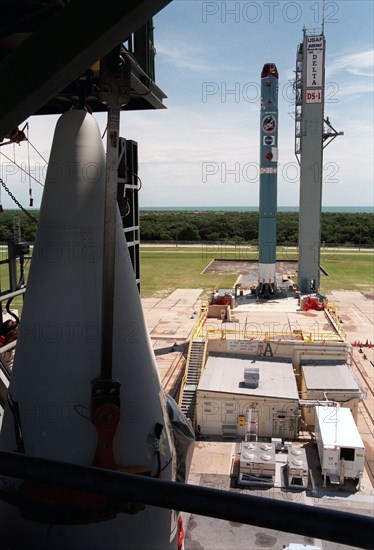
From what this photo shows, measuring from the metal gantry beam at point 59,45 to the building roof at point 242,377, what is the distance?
644 inches

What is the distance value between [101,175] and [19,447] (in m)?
2.44

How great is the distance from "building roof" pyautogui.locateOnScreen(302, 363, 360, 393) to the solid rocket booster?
1531 centimetres

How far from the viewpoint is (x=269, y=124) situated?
28.5 meters

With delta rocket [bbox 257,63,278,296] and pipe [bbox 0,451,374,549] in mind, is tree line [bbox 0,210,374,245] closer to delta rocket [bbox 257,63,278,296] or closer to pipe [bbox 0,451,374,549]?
delta rocket [bbox 257,63,278,296]

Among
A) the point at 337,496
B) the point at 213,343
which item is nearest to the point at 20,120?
the point at 337,496

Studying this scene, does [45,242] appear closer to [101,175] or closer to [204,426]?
[101,175]

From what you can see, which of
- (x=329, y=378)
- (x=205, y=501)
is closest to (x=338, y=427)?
(x=329, y=378)

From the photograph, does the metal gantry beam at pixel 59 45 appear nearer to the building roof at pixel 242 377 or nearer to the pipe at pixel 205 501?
the pipe at pixel 205 501

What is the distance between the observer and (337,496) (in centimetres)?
1395

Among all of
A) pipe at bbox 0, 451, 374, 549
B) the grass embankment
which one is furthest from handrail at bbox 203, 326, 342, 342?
pipe at bbox 0, 451, 374, 549

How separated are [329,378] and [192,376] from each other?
18.7 feet

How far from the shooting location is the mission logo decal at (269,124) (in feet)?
93.6

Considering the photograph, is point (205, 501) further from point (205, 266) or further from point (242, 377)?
point (205, 266)

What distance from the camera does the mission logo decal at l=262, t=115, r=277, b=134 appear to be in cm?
2853
